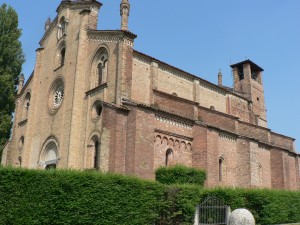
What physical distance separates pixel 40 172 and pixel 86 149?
27.7 ft

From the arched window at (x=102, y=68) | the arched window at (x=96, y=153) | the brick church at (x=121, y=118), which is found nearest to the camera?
the brick church at (x=121, y=118)

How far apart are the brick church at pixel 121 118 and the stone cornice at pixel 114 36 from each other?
63 mm

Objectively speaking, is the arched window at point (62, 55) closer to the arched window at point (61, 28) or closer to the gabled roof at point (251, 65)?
the arched window at point (61, 28)

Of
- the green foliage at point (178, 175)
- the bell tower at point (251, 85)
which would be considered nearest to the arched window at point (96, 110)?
the green foliage at point (178, 175)

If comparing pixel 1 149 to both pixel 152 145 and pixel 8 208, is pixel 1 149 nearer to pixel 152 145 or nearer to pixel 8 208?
pixel 152 145

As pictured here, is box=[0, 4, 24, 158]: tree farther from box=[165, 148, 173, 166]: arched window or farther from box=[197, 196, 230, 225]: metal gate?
box=[197, 196, 230, 225]: metal gate

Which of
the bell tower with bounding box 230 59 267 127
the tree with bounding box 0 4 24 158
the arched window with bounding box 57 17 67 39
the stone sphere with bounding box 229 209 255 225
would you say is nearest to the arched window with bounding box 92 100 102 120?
the arched window with bounding box 57 17 67 39

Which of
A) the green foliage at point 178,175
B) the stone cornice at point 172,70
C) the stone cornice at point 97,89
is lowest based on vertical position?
the green foliage at point 178,175

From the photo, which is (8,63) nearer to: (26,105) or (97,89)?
(26,105)

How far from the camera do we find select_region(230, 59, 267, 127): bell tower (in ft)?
133

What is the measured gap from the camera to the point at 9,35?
31.7 meters

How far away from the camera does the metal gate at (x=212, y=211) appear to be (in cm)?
1609

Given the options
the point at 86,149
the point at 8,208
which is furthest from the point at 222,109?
the point at 8,208

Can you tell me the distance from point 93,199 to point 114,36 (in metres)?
12.0
